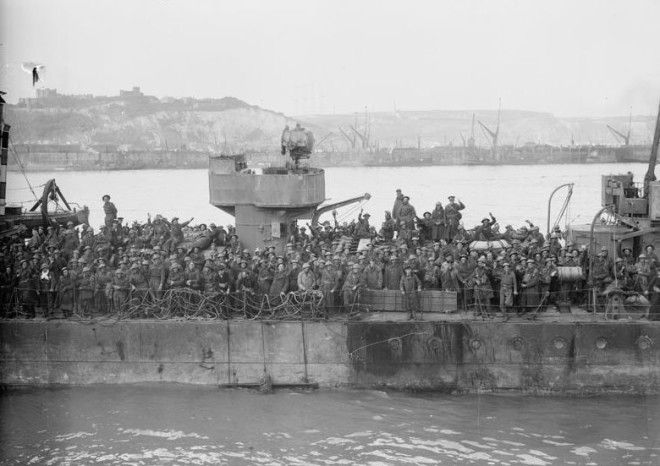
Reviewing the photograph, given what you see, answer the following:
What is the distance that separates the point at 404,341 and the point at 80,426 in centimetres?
729

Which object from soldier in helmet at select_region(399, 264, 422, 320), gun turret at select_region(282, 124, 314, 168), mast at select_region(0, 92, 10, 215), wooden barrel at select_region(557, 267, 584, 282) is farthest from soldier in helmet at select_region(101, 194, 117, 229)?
wooden barrel at select_region(557, 267, 584, 282)

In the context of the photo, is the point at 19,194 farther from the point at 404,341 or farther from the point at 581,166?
the point at 581,166

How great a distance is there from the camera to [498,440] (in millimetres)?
15984

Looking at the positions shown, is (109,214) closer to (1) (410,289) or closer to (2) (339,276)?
(2) (339,276)

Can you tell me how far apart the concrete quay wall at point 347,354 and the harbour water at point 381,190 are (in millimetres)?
25699

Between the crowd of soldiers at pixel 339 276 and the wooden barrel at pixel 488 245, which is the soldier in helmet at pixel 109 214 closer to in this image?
the crowd of soldiers at pixel 339 276

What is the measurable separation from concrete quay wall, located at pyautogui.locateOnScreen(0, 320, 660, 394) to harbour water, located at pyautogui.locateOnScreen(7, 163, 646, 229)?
25.7 metres

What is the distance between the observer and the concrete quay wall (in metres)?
17.5

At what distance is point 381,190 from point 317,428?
2716 inches

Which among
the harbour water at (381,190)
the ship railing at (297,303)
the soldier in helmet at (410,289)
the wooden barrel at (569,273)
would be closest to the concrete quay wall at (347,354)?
the ship railing at (297,303)

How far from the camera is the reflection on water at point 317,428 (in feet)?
51.1

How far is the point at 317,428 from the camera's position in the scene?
16672 mm

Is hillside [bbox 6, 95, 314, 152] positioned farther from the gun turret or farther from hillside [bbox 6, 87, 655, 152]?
the gun turret

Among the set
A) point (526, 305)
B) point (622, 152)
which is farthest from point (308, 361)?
point (622, 152)
